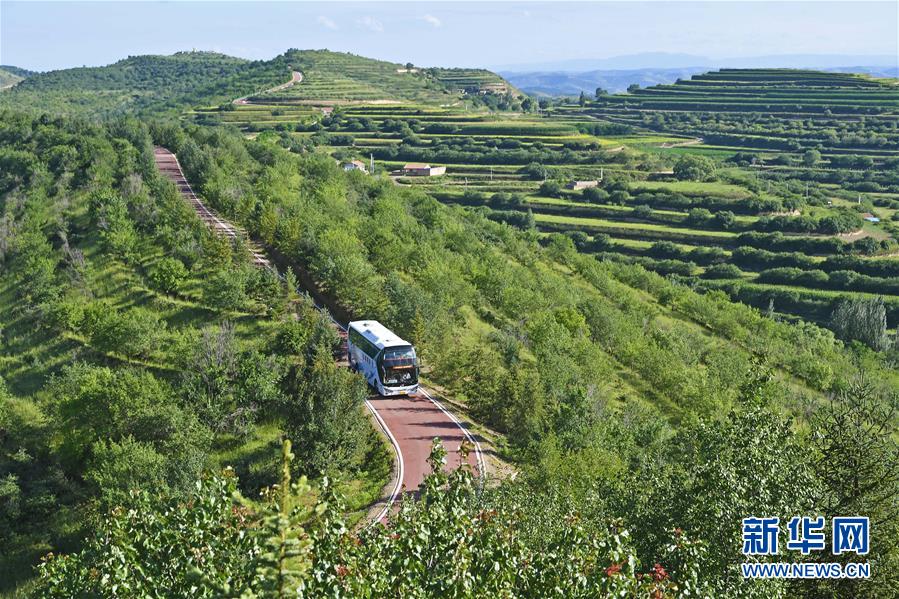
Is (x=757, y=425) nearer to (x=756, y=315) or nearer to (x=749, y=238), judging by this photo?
(x=756, y=315)

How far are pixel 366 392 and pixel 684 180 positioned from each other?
113242mm

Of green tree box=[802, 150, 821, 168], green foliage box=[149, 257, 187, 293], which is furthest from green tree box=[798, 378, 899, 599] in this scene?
green tree box=[802, 150, 821, 168]

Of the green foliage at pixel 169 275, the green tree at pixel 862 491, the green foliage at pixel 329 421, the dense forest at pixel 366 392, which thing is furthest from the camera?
the green foliage at pixel 169 275

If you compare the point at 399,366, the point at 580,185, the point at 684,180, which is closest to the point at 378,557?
the point at 399,366

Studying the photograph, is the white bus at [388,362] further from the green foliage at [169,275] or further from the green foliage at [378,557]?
the green foliage at [378,557]

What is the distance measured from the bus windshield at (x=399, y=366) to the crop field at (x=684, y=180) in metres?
67.3

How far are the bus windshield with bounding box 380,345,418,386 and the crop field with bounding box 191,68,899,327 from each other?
67.3 m

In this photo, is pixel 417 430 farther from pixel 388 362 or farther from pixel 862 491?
pixel 862 491

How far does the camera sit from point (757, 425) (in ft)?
61.1

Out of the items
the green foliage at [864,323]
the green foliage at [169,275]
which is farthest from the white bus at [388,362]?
the green foliage at [864,323]

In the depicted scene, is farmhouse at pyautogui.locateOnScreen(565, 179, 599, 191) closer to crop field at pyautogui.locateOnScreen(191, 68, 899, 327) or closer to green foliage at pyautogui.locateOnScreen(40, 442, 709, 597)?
crop field at pyautogui.locateOnScreen(191, 68, 899, 327)

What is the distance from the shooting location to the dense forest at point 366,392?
44.9 feet

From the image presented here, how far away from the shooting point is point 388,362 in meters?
39.4

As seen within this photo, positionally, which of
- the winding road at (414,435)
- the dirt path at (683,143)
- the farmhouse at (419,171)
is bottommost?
the winding road at (414,435)
